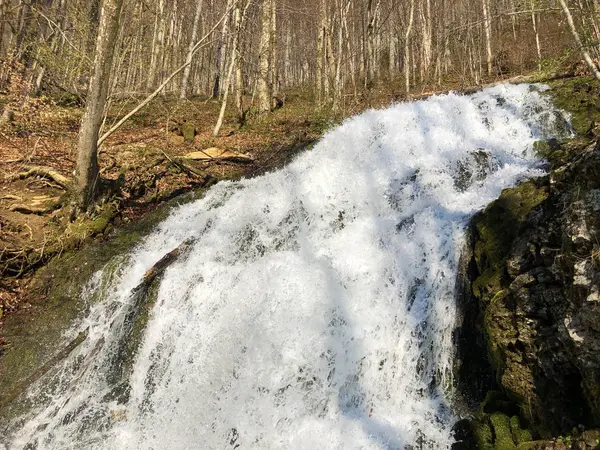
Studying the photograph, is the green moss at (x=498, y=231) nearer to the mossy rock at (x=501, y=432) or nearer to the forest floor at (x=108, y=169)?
the mossy rock at (x=501, y=432)

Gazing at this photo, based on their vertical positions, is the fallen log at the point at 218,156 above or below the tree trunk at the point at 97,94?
below

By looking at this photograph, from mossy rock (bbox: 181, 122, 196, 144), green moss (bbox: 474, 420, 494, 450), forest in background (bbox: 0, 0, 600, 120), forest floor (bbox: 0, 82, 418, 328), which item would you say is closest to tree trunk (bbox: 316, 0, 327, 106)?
forest in background (bbox: 0, 0, 600, 120)

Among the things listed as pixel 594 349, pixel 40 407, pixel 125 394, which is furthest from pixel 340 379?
pixel 40 407

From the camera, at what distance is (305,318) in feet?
19.6

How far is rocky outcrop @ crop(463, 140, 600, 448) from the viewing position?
3471 millimetres

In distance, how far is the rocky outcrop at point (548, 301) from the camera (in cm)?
347

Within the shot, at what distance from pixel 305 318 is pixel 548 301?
3.17 metres

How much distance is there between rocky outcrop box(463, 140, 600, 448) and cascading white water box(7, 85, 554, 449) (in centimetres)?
69

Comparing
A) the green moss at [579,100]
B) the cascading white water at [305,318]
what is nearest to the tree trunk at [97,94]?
the cascading white water at [305,318]

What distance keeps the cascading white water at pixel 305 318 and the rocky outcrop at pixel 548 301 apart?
2.27ft

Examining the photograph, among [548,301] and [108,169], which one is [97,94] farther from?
[548,301]

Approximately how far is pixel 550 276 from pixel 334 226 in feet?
13.4

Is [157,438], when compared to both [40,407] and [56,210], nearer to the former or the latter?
[40,407]

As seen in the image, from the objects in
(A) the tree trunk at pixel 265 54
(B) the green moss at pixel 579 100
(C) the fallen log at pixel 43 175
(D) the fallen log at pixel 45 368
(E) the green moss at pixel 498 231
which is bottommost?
(D) the fallen log at pixel 45 368
